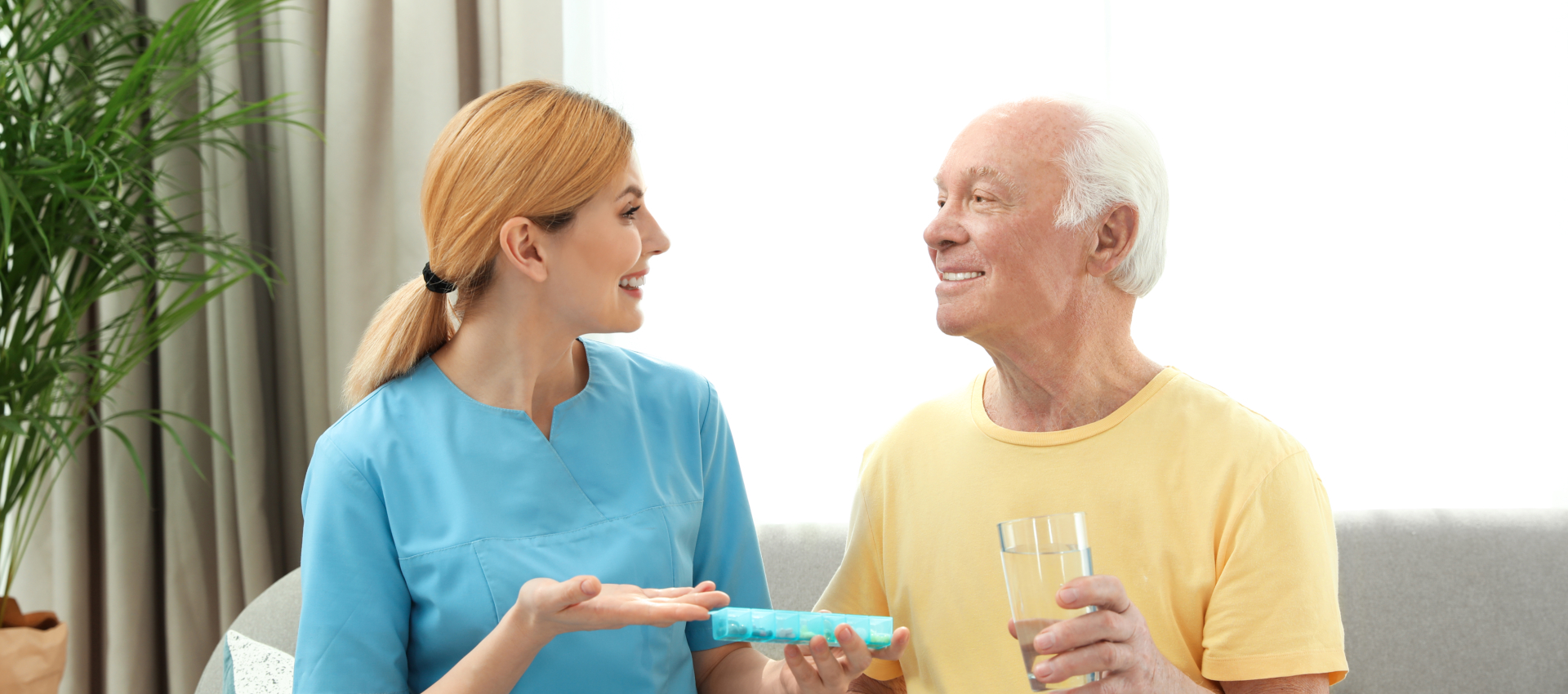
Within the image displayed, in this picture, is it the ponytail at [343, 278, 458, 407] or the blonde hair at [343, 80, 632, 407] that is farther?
the ponytail at [343, 278, 458, 407]

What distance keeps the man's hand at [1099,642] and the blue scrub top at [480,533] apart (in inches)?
21.1

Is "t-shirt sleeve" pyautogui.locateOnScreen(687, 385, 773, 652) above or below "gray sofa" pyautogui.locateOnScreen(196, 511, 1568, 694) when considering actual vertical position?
above

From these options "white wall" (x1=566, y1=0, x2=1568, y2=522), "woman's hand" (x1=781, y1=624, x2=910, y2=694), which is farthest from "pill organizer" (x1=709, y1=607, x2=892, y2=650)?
"white wall" (x1=566, y1=0, x2=1568, y2=522)

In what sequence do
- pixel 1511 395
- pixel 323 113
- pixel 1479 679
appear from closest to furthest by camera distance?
1. pixel 1479 679
2. pixel 1511 395
3. pixel 323 113

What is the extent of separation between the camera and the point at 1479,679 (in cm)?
175

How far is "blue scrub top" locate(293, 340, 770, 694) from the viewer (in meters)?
1.17

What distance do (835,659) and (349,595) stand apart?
0.55m

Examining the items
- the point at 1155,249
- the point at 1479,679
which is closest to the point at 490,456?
the point at 1155,249

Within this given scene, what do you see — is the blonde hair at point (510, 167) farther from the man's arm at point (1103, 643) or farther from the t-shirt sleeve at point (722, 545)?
the man's arm at point (1103, 643)

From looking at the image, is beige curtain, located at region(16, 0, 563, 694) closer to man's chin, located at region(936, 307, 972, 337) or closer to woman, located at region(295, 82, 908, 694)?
woman, located at region(295, 82, 908, 694)

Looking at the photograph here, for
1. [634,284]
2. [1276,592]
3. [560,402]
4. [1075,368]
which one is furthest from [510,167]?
[1276,592]

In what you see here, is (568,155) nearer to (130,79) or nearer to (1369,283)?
(130,79)

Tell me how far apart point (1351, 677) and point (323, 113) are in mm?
2362

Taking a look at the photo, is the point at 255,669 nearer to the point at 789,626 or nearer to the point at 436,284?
the point at 436,284
